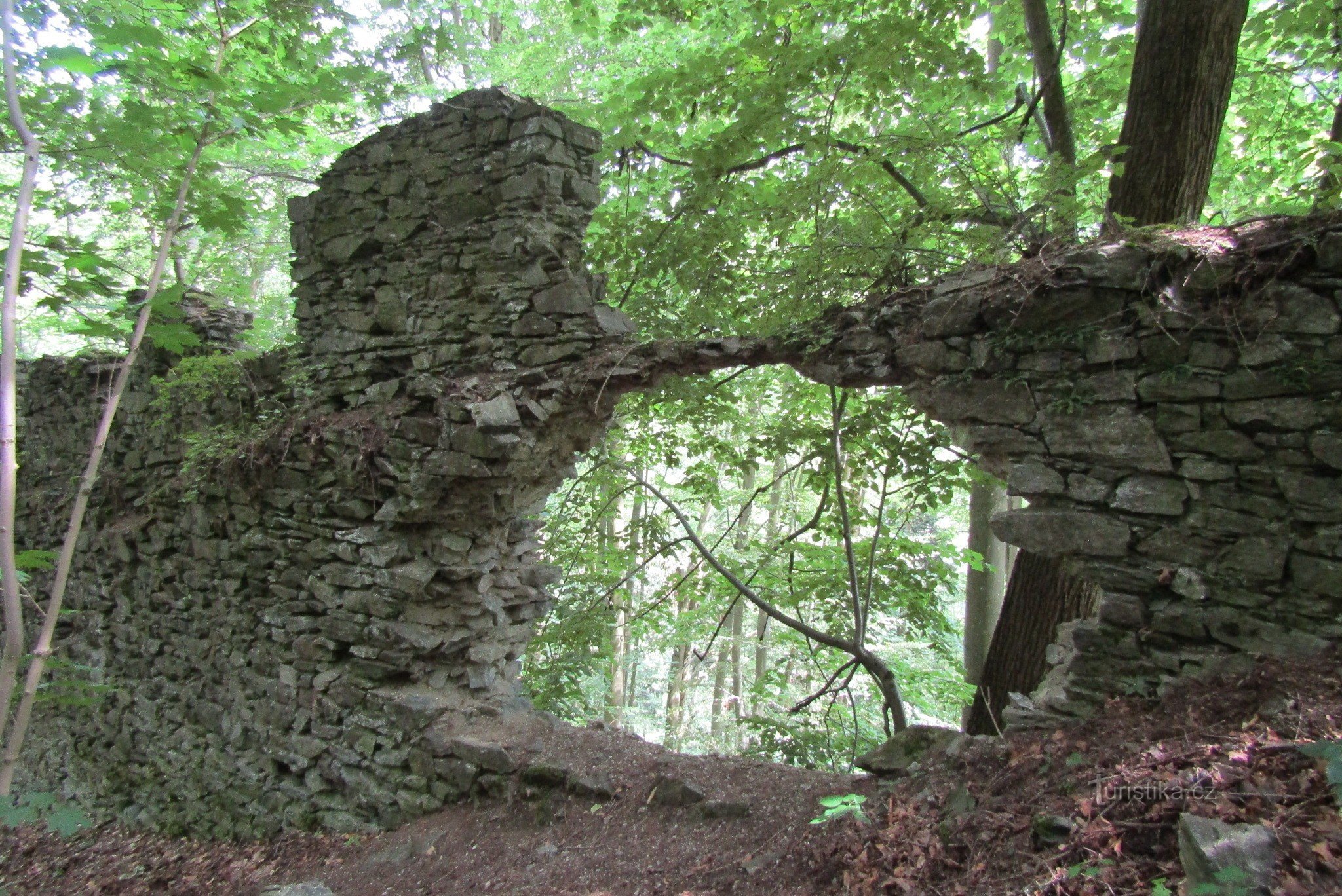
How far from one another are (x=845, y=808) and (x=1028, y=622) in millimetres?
2694

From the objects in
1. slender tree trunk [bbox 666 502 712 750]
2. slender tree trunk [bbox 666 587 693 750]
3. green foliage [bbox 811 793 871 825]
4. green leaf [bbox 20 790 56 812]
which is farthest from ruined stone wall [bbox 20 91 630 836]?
slender tree trunk [bbox 666 587 693 750]

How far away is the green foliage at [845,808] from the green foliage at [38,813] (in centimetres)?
264

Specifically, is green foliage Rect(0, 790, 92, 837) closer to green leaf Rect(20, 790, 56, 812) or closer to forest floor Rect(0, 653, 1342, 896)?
green leaf Rect(20, 790, 56, 812)

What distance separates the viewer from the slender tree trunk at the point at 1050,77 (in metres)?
5.31

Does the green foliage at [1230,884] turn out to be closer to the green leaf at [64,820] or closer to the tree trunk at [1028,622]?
the green leaf at [64,820]

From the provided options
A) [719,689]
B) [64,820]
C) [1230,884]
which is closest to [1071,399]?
[1230,884]

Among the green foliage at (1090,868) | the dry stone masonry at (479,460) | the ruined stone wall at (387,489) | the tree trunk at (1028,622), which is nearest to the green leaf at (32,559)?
the dry stone masonry at (479,460)

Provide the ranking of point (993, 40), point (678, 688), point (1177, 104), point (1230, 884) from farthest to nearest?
point (678, 688) → point (993, 40) → point (1177, 104) → point (1230, 884)

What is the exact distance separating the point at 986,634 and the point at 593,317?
5.25 meters

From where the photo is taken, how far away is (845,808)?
327 centimetres

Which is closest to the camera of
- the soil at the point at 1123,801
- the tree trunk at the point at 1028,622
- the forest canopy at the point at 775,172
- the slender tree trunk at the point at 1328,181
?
the soil at the point at 1123,801

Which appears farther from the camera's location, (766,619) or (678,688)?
(678,688)

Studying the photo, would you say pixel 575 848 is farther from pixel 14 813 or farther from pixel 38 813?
pixel 14 813

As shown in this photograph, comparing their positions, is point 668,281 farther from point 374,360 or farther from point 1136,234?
point 1136,234
